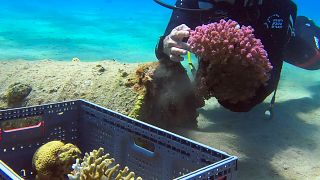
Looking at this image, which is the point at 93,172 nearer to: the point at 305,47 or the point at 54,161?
the point at 54,161

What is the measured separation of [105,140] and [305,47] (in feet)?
21.1

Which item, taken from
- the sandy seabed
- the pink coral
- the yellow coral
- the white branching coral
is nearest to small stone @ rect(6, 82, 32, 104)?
the sandy seabed

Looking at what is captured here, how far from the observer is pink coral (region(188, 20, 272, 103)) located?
10.7ft

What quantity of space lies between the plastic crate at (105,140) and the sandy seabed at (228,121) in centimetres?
80

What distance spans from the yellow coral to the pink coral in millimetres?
1681

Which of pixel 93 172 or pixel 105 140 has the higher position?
pixel 93 172

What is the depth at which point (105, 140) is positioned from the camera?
322 centimetres

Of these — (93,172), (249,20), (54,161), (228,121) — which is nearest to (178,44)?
(249,20)

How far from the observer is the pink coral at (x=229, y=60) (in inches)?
128

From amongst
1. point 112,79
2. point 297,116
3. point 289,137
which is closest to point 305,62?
point 297,116

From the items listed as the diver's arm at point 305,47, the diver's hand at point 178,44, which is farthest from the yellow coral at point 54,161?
the diver's arm at point 305,47

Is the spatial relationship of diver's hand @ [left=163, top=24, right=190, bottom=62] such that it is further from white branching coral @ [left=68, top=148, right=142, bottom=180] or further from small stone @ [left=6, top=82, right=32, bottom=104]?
small stone @ [left=6, top=82, right=32, bottom=104]

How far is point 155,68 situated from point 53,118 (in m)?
1.59

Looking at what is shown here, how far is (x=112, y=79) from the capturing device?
4.55 meters
